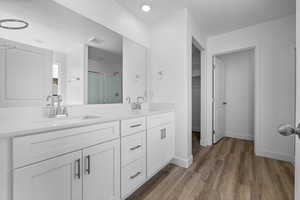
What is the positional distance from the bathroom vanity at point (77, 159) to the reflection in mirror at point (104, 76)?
607mm

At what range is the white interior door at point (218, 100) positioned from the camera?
325 cm

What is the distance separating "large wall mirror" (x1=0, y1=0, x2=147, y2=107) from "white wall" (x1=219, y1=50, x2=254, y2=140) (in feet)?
9.86

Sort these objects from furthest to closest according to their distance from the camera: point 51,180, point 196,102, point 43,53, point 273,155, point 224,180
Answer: point 196,102
point 273,155
point 224,180
point 43,53
point 51,180

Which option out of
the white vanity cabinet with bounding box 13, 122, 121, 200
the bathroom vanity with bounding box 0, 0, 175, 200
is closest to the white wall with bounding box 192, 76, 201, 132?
the bathroom vanity with bounding box 0, 0, 175, 200

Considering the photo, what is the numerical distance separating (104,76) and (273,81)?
280 centimetres

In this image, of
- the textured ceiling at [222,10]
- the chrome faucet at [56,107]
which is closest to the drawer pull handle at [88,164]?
the chrome faucet at [56,107]

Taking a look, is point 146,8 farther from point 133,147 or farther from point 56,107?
point 133,147

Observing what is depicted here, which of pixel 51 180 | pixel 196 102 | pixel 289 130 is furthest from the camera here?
pixel 196 102

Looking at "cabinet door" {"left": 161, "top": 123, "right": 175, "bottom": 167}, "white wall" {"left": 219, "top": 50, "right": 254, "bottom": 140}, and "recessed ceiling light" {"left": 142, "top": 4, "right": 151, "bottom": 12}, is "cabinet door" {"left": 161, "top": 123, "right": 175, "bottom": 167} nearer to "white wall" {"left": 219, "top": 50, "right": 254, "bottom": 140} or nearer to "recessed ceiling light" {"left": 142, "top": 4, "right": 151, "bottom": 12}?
"recessed ceiling light" {"left": 142, "top": 4, "right": 151, "bottom": 12}

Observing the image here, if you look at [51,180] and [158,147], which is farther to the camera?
[158,147]

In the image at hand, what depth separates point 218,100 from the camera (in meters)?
3.43

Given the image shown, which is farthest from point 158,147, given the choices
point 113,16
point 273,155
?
point 273,155

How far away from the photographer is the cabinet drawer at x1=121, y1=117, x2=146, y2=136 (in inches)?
54.5

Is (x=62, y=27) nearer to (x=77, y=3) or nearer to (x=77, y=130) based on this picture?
(x=77, y=3)
